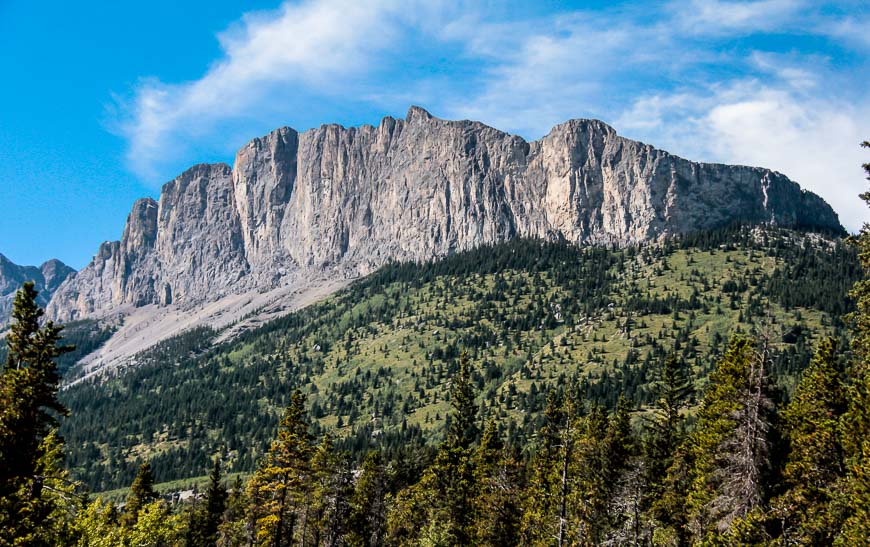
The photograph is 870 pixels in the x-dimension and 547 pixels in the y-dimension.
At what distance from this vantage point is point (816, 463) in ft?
123

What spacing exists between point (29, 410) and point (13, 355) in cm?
423

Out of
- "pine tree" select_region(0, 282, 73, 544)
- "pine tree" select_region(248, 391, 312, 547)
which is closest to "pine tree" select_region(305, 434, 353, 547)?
"pine tree" select_region(248, 391, 312, 547)

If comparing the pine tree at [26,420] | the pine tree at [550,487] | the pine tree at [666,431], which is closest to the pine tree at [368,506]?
the pine tree at [550,487]

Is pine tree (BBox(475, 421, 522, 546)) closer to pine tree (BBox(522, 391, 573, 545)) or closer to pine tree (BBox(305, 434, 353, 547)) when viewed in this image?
pine tree (BBox(522, 391, 573, 545))

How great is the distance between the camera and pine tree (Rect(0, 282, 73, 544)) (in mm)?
31922

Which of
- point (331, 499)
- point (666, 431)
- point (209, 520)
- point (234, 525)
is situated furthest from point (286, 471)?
point (209, 520)

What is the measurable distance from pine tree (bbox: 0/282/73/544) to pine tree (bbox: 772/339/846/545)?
38106mm

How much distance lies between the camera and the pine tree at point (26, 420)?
3192 cm

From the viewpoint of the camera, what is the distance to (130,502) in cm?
8206

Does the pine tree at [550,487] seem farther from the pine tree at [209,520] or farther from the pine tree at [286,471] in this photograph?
the pine tree at [209,520]

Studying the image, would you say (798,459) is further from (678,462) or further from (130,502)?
(130,502)

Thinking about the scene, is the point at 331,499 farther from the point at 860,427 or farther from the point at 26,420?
the point at 860,427

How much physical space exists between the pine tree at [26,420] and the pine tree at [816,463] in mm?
38106

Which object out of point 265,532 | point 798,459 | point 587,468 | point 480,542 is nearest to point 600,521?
point 587,468
